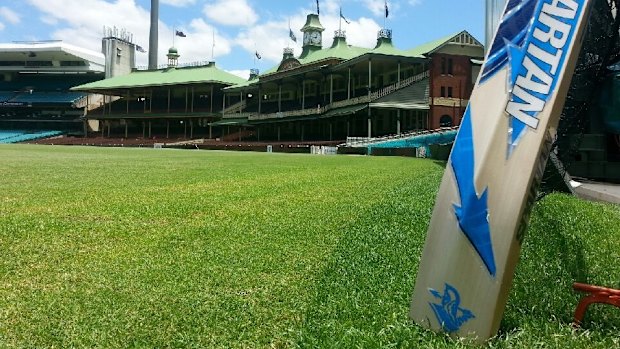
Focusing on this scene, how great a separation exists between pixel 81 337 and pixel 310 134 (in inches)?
2273

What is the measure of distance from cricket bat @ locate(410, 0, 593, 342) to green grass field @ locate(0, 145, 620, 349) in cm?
23

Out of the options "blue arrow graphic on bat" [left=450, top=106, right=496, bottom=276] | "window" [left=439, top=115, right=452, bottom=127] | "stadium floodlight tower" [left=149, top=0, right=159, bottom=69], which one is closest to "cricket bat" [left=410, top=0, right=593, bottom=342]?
"blue arrow graphic on bat" [left=450, top=106, right=496, bottom=276]

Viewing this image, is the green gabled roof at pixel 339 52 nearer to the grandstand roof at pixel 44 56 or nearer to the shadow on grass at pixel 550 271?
the grandstand roof at pixel 44 56

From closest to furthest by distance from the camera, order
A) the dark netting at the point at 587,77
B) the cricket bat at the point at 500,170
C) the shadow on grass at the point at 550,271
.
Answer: the cricket bat at the point at 500,170 → the dark netting at the point at 587,77 → the shadow on grass at the point at 550,271

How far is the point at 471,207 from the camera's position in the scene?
2.26m

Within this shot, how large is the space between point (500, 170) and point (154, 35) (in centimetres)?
9285

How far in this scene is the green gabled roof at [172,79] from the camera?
7194cm

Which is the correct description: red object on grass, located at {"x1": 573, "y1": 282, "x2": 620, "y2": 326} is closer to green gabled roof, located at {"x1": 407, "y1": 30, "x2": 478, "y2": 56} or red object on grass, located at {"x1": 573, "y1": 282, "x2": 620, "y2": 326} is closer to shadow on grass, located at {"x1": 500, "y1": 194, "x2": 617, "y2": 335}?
shadow on grass, located at {"x1": 500, "y1": 194, "x2": 617, "y2": 335}

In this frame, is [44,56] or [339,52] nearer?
[339,52]

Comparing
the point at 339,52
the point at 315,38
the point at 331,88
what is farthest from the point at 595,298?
the point at 315,38

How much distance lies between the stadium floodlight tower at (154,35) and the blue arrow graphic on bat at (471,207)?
9123 cm

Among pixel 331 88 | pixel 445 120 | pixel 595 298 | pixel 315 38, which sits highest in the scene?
pixel 315 38

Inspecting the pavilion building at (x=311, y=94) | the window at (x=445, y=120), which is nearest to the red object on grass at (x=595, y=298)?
the pavilion building at (x=311, y=94)

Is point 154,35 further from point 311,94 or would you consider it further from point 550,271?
point 550,271
